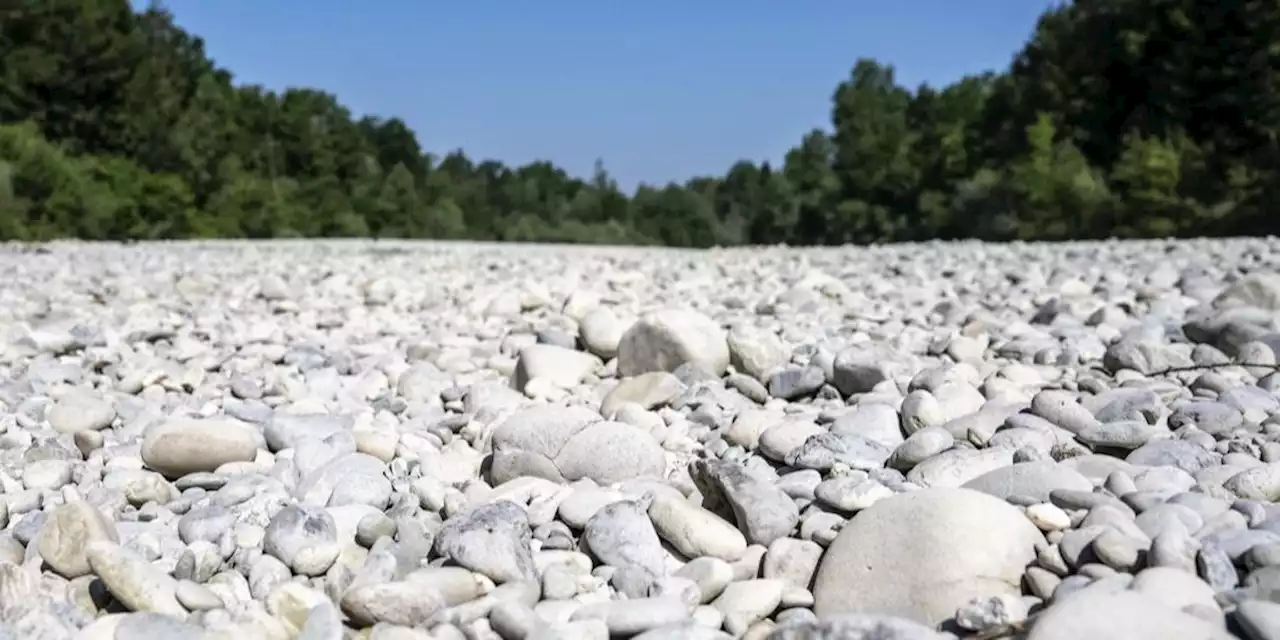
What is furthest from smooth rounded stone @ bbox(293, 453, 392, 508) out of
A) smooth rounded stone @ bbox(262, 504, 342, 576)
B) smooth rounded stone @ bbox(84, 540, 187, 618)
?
smooth rounded stone @ bbox(84, 540, 187, 618)

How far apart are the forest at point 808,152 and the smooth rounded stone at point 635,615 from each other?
16.5m

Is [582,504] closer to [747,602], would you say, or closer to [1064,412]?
→ [747,602]

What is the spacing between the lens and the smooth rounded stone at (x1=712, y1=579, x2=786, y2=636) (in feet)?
5.30

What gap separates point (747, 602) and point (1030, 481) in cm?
57

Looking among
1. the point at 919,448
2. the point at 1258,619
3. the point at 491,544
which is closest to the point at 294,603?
the point at 491,544

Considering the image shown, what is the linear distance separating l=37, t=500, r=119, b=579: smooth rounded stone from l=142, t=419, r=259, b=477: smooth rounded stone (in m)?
0.41

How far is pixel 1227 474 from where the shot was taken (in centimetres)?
191

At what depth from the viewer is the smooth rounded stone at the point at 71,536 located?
5.67ft

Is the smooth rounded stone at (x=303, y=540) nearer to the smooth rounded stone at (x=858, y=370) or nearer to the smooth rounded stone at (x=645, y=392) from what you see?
the smooth rounded stone at (x=645, y=392)

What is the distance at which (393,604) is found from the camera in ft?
5.23

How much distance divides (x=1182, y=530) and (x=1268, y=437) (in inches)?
30.6

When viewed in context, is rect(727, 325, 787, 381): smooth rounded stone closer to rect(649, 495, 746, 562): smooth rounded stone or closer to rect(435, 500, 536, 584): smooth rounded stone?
rect(649, 495, 746, 562): smooth rounded stone

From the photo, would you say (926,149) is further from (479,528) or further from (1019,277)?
(479,528)

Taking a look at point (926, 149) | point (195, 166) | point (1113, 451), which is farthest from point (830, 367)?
point (926, 149)
